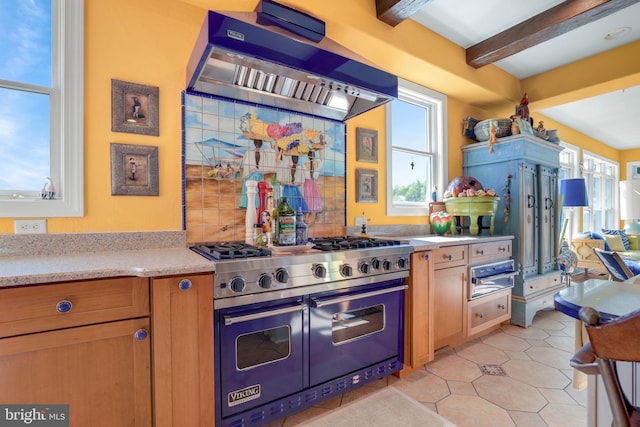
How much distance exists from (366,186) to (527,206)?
5.91 ft

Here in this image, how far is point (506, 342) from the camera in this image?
2643 mm

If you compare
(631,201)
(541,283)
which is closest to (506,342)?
(541,283)

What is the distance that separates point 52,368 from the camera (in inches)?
42.6

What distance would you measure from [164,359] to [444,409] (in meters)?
1.56

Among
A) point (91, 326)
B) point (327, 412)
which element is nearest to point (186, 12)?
point (91, 326)

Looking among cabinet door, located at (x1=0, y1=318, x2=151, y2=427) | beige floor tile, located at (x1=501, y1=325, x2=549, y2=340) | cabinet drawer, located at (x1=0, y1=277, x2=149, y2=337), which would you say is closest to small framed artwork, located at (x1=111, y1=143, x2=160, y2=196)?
cabinet drawer, located at (x1=0, y1=277, x2=149, y2=337)

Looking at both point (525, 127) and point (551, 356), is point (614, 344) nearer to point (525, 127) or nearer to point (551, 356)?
point (551, 356)

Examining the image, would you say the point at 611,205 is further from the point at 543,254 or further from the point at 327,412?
the point at 327,412

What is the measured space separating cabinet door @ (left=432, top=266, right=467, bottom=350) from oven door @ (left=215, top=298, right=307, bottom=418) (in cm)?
118

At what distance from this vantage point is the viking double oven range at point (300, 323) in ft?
4.54

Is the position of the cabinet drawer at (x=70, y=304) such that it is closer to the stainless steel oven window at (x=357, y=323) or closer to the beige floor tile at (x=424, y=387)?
the stainless steel oven window at (x=357, y=323)

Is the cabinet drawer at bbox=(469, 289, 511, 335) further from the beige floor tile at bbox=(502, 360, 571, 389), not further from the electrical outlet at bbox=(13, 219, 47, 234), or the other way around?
the electrical outlet at bbox=(13, 219, 47, 234)

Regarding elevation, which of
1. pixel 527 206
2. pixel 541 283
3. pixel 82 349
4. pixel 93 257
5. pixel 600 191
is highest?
pixel 600 191

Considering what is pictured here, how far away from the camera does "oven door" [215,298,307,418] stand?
137cm
